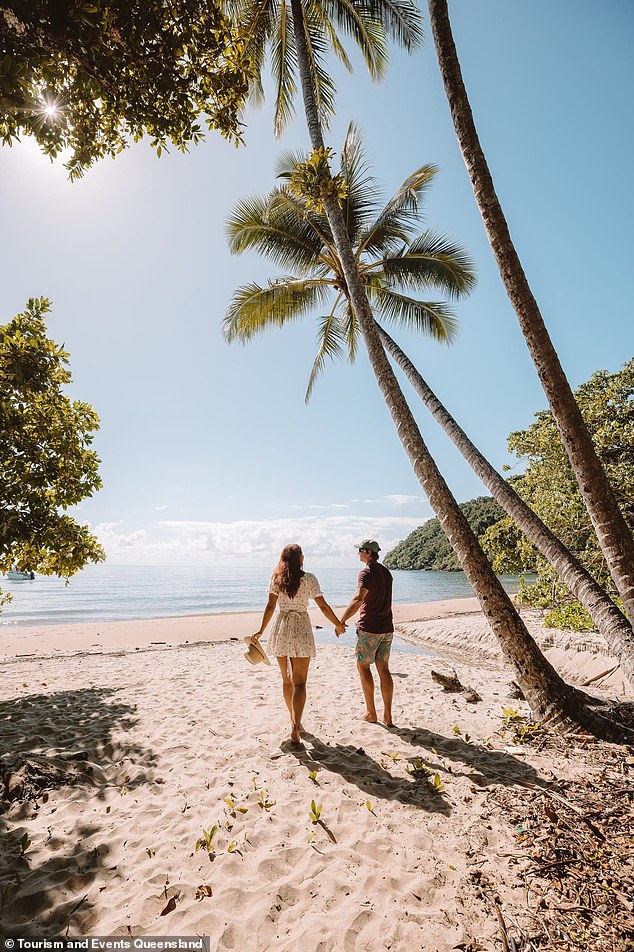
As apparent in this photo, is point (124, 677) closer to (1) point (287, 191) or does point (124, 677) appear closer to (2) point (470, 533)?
(2) point (470, 533)

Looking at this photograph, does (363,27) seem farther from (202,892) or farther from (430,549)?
(430,549)

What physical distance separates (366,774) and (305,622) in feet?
4.61

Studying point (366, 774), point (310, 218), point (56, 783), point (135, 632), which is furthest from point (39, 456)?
point (135, 632)

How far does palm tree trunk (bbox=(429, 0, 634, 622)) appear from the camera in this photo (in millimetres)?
3488

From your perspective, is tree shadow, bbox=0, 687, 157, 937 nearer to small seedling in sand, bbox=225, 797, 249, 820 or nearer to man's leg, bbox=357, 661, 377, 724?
small seedling in sand, bbox=225, 797, 249, 820

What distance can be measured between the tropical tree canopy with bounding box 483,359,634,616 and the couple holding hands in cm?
527

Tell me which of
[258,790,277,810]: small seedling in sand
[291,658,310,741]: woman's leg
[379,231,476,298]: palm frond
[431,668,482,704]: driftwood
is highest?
[379,231,476,298]: palm frond

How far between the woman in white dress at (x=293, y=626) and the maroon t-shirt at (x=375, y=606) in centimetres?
49

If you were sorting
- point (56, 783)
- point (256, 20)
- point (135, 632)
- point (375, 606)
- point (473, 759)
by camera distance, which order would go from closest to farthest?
point (56, 783), point (473, 759), point (375, 606), point (256, 20), point (135, 632)

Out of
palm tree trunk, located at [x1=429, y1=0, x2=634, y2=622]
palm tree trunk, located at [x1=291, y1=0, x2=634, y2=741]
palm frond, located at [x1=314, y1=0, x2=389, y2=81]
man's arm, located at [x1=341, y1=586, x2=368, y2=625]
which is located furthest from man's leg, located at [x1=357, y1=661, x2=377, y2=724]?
palm frond, located at [x1=314, y1=0, x2=389, y2=81]

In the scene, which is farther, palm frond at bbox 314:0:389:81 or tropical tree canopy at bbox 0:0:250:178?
palm frond at bbox 314:0:389:81

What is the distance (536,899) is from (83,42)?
230 inches

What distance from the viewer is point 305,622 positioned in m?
4.19

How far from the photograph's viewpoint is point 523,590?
29.1ft
